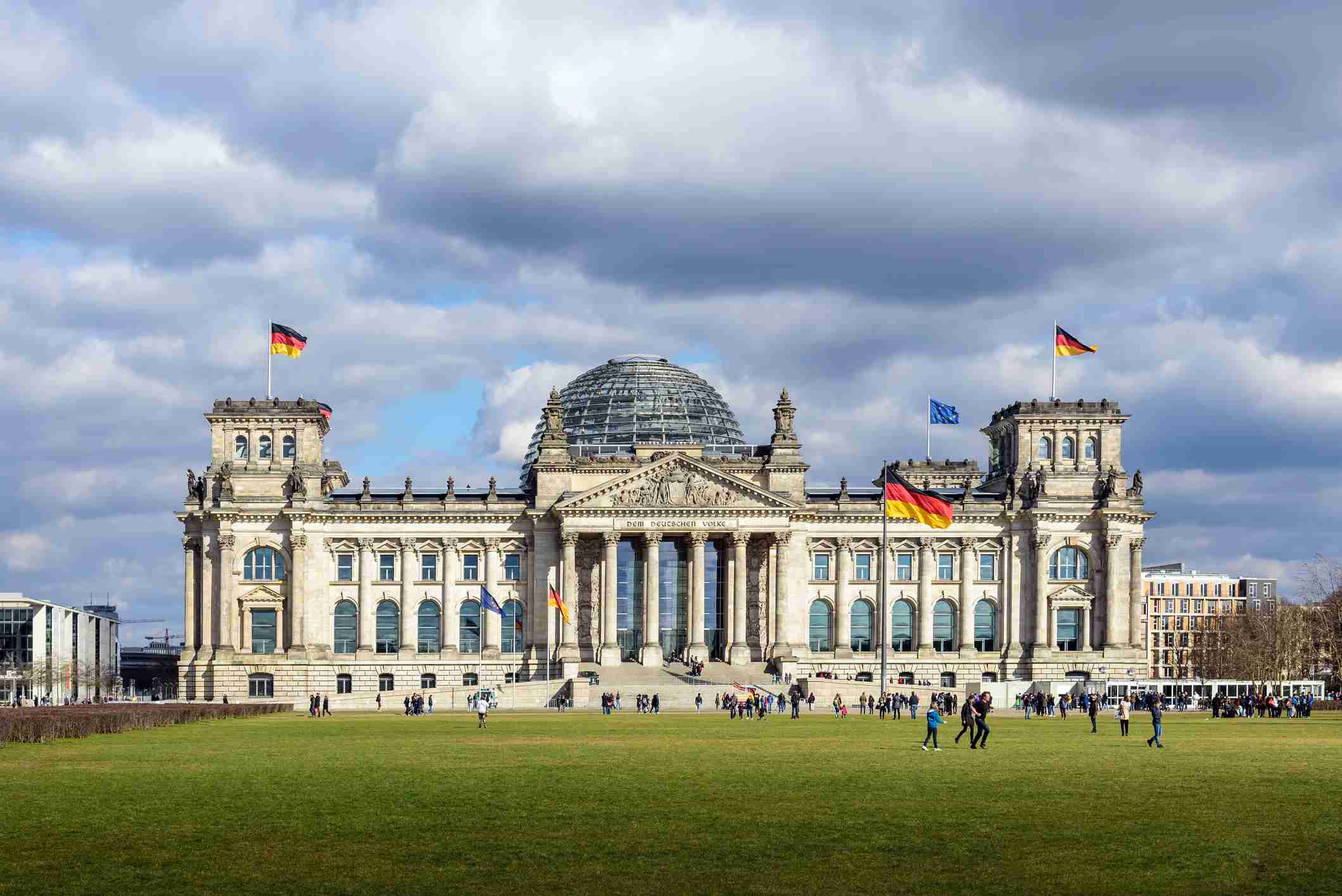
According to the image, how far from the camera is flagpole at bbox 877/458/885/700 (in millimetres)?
115088

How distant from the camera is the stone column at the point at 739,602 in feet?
503

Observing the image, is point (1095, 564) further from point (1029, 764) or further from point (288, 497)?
point (1029, 764)

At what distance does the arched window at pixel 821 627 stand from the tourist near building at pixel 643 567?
8.8 inches

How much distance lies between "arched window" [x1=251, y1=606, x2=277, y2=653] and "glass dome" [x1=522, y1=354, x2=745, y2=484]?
28607 millimetres

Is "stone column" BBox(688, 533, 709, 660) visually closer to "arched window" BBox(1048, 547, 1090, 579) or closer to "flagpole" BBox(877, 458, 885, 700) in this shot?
"flagpole" BBox(877, 458, 885, 700)

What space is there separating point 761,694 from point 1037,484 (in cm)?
4119

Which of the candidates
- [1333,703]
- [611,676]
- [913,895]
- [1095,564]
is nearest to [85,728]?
A: [913,895]

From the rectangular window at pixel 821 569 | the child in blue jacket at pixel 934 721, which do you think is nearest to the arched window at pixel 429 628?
the rectangular window at pixel 821 569

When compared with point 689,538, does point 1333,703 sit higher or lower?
lower

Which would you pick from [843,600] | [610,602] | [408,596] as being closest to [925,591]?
[843,600]

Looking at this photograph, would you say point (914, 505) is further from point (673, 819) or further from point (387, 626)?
point (673, 819)

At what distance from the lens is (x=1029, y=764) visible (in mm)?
55750

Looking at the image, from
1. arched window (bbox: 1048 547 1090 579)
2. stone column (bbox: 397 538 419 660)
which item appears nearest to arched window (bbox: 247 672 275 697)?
stone column (bbox: 397 538 419 660)

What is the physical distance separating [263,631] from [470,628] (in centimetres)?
1779
